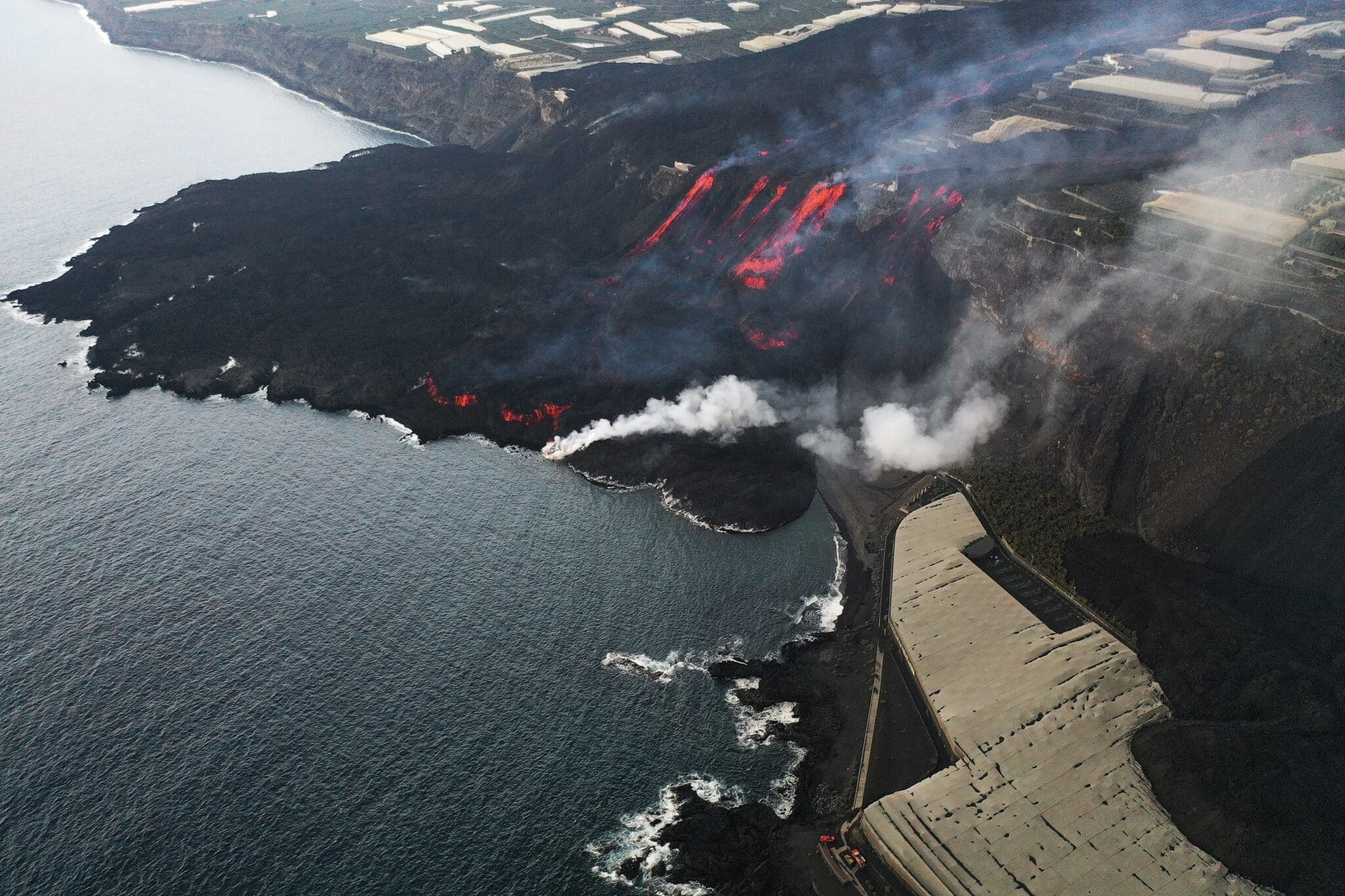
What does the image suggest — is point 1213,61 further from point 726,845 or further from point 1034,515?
point 726,845

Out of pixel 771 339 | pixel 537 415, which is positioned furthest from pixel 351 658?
pixel 771 339

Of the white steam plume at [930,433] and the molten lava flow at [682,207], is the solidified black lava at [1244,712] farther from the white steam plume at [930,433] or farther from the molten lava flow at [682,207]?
the molten lava flow at [682,207]

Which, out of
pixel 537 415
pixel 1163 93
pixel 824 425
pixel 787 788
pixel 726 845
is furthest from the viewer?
pixel 1163 93

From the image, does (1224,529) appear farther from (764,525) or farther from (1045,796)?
(764,525)

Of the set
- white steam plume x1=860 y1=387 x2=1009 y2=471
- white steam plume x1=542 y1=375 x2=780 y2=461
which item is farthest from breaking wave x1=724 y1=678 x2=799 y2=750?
white steam plume x1=542 y1=375 x2=780 y2=461

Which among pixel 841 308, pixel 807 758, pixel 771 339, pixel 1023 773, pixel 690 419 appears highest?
pixel 841 308

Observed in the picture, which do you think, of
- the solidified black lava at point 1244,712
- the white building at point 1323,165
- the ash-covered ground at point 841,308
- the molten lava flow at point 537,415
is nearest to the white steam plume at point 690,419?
the ash-covered ground at point 841,308
